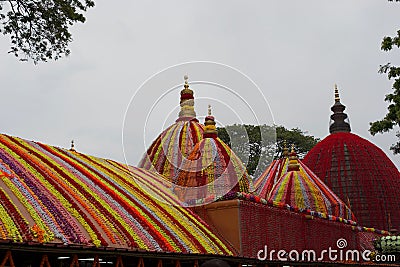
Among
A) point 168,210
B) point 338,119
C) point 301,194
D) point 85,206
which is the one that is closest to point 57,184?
point 85,206

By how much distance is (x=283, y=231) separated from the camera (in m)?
18.2

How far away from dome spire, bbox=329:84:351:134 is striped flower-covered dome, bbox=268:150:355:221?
477 inches

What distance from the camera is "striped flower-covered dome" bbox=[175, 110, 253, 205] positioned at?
16875mm

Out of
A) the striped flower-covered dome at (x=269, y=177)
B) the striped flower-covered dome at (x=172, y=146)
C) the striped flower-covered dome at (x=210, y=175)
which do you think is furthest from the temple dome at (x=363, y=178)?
the striped flower-covered dome at (x=210, y=175)

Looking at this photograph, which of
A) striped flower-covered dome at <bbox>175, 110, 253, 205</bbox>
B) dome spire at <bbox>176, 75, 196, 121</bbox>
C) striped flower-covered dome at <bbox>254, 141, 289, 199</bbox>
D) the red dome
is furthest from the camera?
the red dome

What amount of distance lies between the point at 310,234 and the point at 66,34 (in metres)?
12.9

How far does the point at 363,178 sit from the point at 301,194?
9747 millimetres

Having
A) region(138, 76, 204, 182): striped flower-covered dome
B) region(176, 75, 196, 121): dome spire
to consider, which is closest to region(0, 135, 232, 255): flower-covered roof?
region(138, 76, 204, 182): striped flower-covered dome

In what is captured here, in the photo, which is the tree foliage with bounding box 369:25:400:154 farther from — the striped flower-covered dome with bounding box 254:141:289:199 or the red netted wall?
the striped flower-covered dome with bounding box 254:141:289:199

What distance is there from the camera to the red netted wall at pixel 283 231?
1657cm

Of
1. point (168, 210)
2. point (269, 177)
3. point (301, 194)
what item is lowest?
point (168, 210)

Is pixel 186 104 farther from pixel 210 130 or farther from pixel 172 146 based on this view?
pixel 210 130

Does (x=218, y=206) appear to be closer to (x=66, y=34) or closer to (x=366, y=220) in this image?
(x=66, y=34)

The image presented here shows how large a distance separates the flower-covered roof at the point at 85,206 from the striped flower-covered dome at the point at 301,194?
545 centimetres
